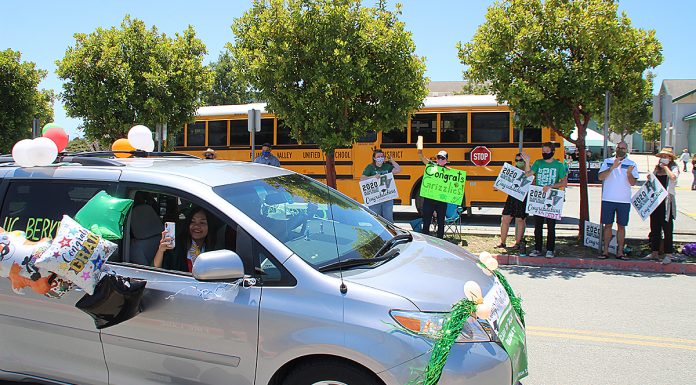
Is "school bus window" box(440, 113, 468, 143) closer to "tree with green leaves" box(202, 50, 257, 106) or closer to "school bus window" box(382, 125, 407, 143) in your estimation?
"school bus window" box(382, 125, 407, 143)

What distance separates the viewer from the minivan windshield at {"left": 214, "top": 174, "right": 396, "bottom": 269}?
3.40m

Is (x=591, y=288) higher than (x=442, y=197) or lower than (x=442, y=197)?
lower

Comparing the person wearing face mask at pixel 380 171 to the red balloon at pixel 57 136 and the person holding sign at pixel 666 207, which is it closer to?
the person holding sign at pixel 666 207

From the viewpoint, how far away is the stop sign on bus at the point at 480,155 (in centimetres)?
1316

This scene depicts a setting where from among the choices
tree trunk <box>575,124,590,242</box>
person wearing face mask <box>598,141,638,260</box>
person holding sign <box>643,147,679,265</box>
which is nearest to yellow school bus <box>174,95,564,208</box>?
tree trunk <box>575,124,590,242</box>

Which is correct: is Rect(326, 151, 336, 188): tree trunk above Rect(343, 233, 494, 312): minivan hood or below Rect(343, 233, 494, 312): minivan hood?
above

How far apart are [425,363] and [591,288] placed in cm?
545

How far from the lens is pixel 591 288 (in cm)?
738

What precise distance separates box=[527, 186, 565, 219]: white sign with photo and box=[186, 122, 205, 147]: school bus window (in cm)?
1003

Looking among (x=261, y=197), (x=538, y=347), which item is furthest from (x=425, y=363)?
(x=538, y=347)

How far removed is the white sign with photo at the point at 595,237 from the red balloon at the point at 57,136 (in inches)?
324

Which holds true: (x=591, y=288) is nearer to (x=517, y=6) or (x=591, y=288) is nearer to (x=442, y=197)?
(x=442, y=197)

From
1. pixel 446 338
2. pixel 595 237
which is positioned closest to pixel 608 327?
pixel 446 338

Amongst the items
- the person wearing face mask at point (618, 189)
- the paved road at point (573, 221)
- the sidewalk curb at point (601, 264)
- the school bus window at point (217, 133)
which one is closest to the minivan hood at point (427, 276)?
the sidewalk curb at point (601, 264)
